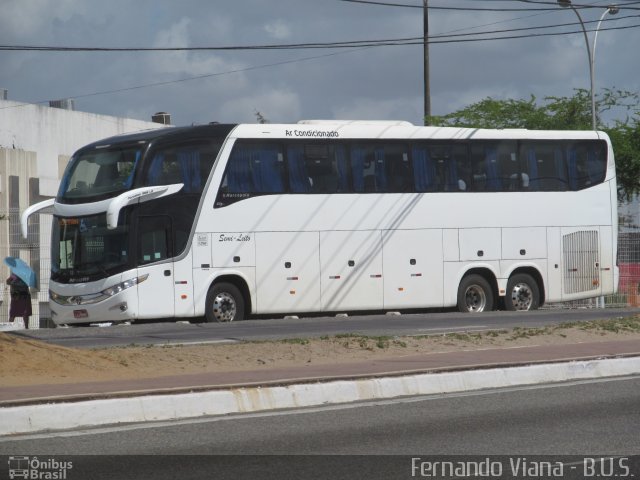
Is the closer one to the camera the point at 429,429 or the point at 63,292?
the point at 429,429

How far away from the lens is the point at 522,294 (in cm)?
2970

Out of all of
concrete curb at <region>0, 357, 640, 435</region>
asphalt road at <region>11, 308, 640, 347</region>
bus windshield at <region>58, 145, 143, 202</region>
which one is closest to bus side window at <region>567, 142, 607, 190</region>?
asphalt road at <region>11, 308, 640, 347</region>

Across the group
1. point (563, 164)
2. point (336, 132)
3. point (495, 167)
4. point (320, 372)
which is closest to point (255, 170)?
point (336, 132)

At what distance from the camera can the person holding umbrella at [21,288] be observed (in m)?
29.5

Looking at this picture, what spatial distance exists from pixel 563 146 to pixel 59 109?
102 ft

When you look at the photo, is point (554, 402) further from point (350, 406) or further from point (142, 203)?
point (142, 203)

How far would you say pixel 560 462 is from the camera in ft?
29.3

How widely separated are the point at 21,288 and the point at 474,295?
11.2 meters

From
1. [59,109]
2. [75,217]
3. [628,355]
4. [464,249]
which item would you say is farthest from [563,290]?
[59,109]

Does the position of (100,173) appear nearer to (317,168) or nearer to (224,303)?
(224,303)

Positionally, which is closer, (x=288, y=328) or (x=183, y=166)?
(x=288, y=328)

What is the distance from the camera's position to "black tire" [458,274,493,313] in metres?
28.9

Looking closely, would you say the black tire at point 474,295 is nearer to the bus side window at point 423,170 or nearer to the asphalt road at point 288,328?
the asphalt road at point 288,328

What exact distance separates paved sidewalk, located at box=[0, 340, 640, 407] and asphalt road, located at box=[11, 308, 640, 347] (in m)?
3.90
